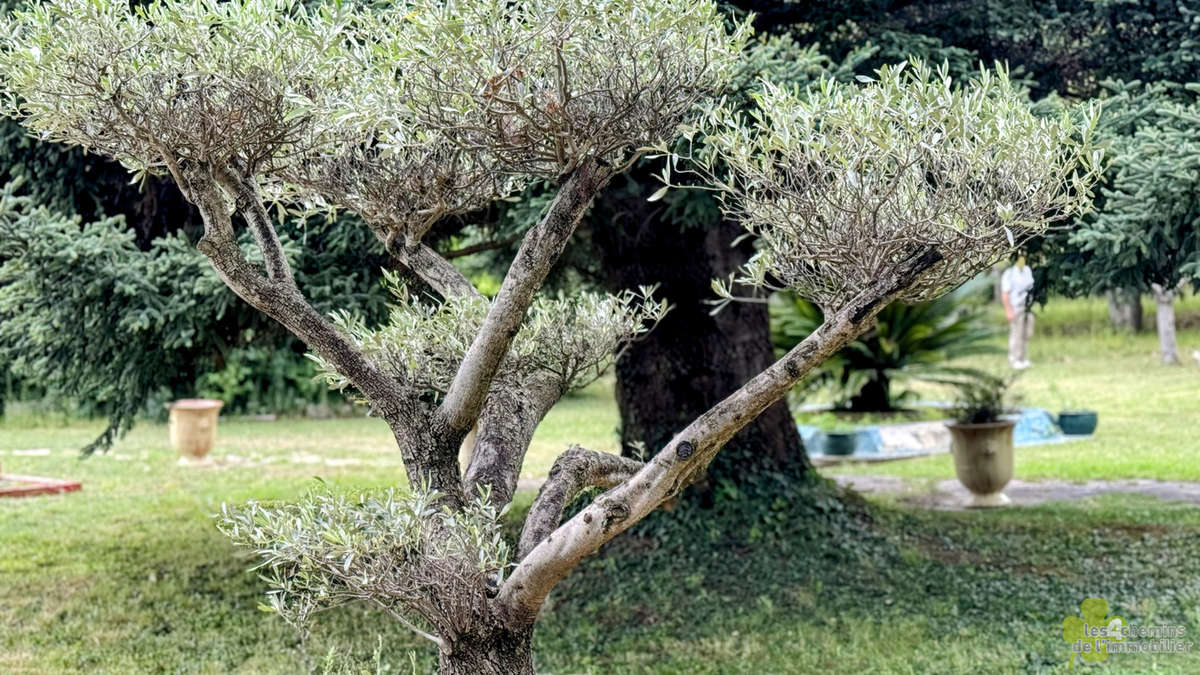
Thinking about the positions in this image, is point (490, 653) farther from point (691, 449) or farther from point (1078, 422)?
point (1078, 422)

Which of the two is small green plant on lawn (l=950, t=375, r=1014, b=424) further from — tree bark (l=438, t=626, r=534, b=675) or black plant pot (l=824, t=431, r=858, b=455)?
tree bark (l=438, t=626, r=534, b=675)

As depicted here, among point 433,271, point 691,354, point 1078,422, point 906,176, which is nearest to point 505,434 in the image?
point 433,271

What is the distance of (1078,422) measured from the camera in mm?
11336

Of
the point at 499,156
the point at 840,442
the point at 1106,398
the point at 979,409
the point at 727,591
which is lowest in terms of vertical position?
the point at 727,591

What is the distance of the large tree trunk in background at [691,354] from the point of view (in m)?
6.45

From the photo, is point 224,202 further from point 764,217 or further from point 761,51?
point 761,51

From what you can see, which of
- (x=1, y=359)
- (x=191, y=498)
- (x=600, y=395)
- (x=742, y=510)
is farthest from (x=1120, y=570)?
(x=600, y=395)

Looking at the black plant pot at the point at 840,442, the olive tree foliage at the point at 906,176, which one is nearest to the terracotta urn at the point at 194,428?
the black plant pot at the point at 840,442

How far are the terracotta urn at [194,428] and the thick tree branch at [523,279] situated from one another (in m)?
8.88

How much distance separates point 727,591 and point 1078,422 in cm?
682

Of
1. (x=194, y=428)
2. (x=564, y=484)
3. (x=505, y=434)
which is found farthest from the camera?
(x=194, y=428)

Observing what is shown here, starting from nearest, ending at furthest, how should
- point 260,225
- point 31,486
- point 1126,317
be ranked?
point 260,225 → point 31,486 → point 1126,317

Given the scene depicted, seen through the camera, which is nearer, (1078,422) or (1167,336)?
(1078,422)

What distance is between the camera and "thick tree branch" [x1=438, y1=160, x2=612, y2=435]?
2.85 metres
